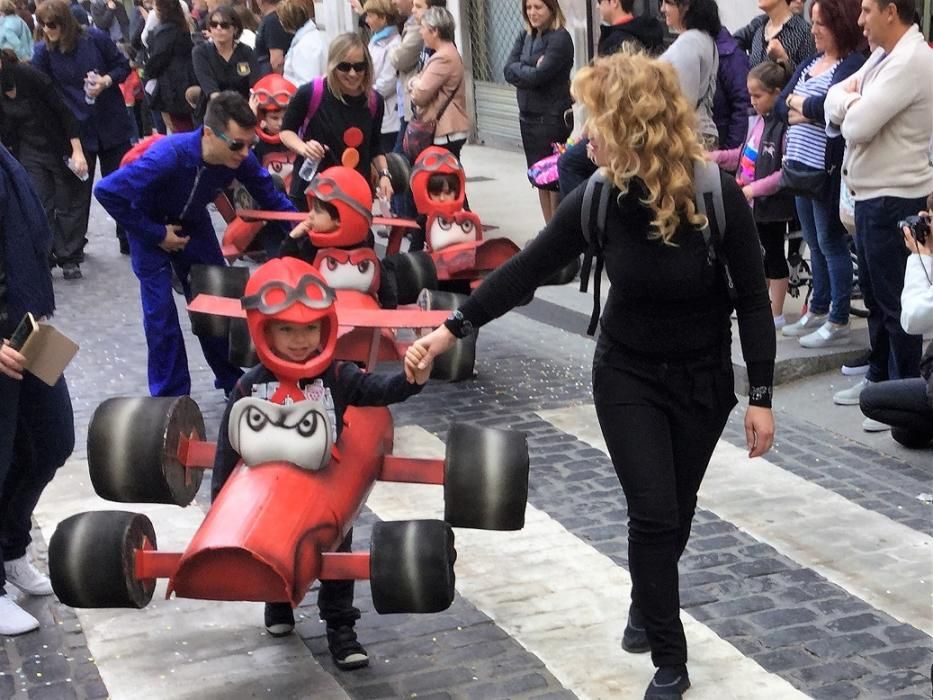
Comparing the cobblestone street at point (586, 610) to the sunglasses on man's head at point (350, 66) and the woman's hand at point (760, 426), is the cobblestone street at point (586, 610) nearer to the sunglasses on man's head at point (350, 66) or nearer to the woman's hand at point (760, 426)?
the woman's hand at point (760, 426)

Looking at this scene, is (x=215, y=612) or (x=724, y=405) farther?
(x=215, y=612)

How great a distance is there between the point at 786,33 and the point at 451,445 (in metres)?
5.35

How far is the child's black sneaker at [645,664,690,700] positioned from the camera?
178 inches

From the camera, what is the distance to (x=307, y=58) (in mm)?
12727

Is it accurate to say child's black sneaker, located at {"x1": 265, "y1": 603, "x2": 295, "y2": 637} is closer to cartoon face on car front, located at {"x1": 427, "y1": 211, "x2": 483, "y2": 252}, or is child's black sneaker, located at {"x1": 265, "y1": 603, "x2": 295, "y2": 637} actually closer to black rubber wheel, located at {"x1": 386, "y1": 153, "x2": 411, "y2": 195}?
cartoon face on car front, located at {"x1": 427, "y1": 211, "x2": 483, "y2": 252}

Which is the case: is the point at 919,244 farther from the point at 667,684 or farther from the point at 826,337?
the point at 826,337

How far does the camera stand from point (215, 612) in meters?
5.41

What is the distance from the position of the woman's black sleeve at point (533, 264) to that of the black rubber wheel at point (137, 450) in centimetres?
116

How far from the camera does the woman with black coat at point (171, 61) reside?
1366 cm

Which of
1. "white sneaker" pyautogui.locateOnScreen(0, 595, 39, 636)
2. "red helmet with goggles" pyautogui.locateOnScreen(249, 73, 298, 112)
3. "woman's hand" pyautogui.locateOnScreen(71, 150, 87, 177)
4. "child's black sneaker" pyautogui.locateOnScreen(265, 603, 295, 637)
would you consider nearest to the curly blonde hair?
"child's black sneaker" pyautogui.locateOnScreen(265, 603, 295, 637)

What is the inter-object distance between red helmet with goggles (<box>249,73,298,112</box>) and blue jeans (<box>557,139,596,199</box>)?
2064 mm

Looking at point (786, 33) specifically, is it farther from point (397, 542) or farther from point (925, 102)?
point (397, 542)

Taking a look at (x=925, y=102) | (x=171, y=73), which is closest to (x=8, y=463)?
(x=925, y=102)

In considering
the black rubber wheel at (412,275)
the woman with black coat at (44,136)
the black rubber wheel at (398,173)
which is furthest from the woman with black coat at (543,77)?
the woman with black coat at (44,136)
